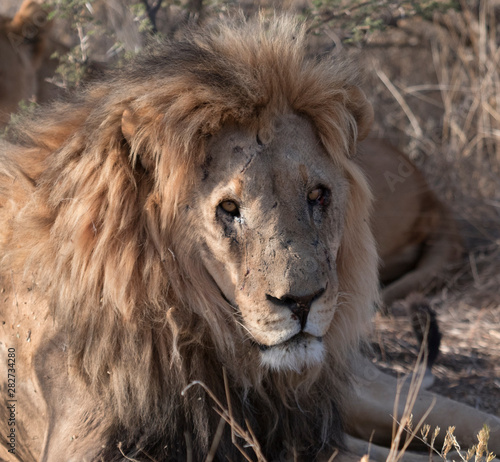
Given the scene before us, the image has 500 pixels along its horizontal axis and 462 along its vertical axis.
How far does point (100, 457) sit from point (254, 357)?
0.57m

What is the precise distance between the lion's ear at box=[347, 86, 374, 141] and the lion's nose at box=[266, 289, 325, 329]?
80cm

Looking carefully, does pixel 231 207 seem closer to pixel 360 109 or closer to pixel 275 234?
pixel 275 234

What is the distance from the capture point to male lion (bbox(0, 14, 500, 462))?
7.28 ft

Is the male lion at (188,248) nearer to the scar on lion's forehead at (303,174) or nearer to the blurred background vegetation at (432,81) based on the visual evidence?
the scar on lion's forehead at (303,174)

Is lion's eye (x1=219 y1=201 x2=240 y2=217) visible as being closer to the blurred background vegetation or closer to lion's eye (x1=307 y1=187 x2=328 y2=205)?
lion's eye (x1=307 y1=187 x2=328 y2=205)

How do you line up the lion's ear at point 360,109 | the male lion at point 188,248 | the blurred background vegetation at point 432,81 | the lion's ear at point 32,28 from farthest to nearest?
the lion's ear at point 32,28 < the blurred background vegetation at point 432,81 < the lion's ear at point 360,109 < the male lion at point 188,248

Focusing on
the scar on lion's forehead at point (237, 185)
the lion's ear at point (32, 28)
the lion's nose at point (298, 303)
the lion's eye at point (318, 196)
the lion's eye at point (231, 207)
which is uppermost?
the lion's ear at point (32, 28)

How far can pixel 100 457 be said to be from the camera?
2234mm

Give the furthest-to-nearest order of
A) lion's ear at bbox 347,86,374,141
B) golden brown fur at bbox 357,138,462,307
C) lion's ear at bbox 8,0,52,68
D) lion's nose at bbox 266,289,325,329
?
golden brown fur at bbox 357,138,462,307
lion's ear at bbox 8,0,52,68
lion's ear at bbox 347,86,374,141
lion's nose at bbox 266,289,325,329

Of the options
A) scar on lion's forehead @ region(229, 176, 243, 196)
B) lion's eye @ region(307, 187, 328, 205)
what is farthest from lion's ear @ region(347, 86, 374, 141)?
scar on lion's forehead @ region(229, 176, 243, 196)

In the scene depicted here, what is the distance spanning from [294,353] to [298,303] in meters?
0.16

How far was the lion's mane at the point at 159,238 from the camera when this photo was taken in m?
2.27

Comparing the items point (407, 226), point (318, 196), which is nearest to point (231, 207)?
point (318, 196)

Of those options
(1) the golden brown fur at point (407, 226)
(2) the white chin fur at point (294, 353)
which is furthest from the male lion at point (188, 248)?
(1) the golden brown fur at point (407, 226)
